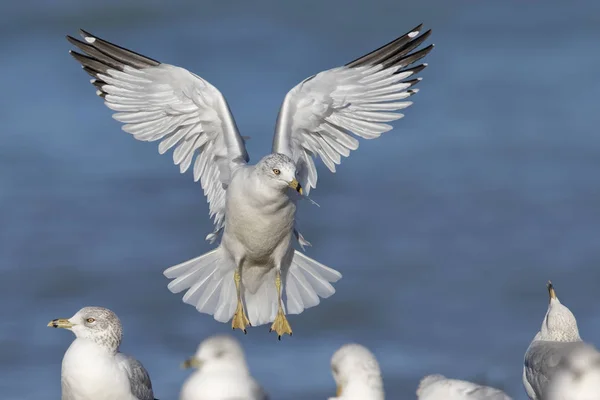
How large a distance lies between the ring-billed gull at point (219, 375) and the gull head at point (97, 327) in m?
0.46

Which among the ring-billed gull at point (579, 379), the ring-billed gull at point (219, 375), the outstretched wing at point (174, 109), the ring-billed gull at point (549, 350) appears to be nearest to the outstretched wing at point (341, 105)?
the outstretched wing at point (174, 109)

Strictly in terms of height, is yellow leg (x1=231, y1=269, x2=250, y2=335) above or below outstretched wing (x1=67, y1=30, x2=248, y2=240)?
below

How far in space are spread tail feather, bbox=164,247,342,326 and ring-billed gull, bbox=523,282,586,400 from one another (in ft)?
6.29

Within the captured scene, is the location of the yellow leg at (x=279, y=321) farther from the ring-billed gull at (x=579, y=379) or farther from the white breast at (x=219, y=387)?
the ring-billed gull at (x=579, y=379)

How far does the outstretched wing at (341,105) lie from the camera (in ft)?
33.7

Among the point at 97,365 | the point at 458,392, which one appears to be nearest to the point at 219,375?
the point at 97,365

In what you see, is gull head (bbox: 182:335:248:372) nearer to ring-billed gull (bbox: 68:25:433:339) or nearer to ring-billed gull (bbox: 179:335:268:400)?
ring-billed gull (bbox: 179:335:268:400)

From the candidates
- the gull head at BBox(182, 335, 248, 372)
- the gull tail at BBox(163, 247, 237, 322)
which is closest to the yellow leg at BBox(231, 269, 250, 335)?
the gull tail at BBox(163, 247, 237, 322)

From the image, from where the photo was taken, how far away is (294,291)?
415 inches

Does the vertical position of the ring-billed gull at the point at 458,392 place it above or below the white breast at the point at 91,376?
below

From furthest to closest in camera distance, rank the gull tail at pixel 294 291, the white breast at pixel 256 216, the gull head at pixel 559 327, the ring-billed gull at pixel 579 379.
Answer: the gull tail at pixel 294 291 < the white breast at pixel 256 216 < the gull head at pixel 559 327 < the ring-billed gull at pixel 579 379

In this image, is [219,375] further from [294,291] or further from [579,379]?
[294,291]

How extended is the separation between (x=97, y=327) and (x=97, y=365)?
0.21m

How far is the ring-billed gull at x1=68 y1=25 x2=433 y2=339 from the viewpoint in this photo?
10227 mm
